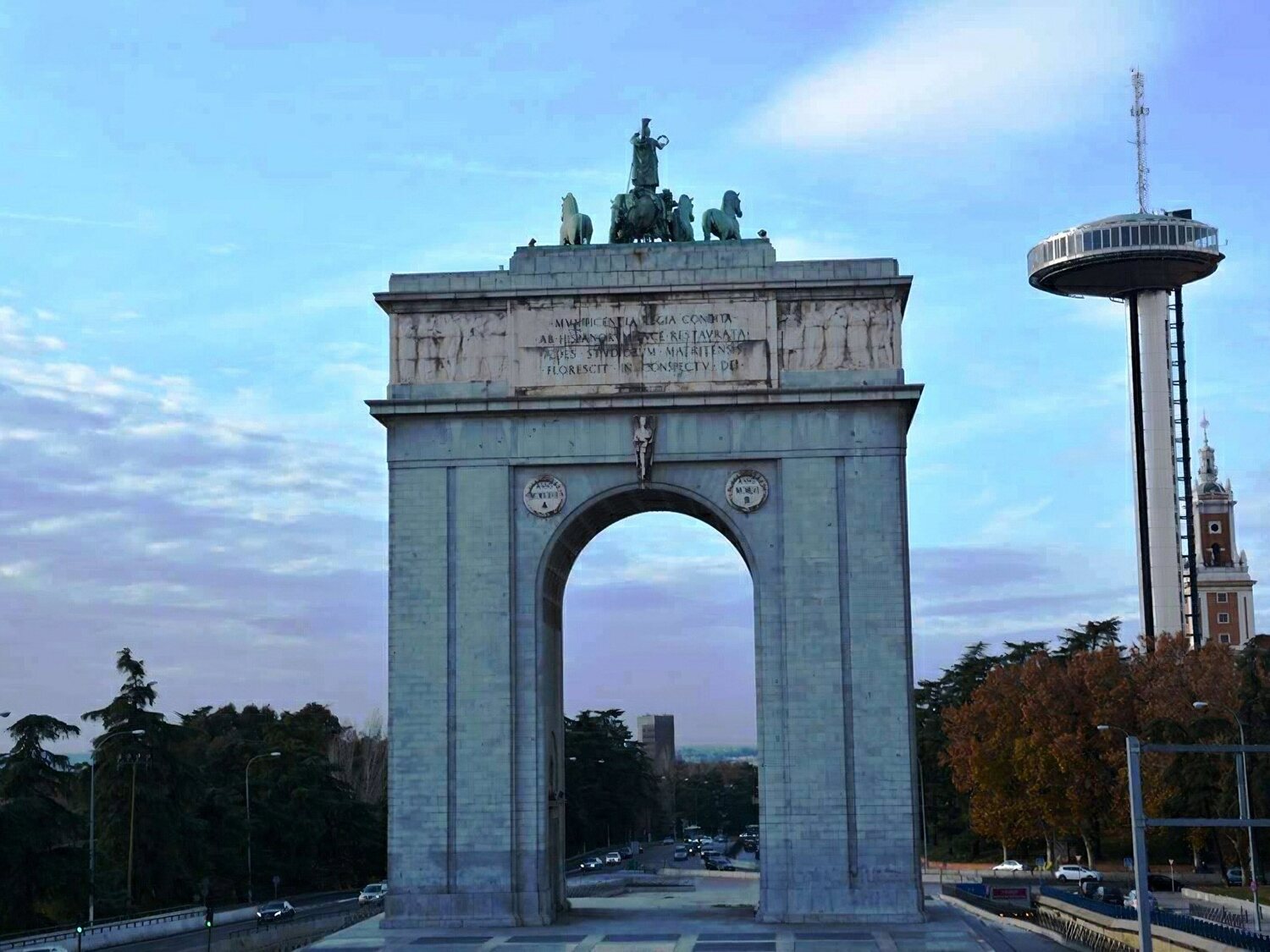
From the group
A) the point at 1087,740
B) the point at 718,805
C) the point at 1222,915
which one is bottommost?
the point at 718,805

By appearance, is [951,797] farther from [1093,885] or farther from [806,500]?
[806,500]

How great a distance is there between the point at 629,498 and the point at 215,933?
20.3 meters

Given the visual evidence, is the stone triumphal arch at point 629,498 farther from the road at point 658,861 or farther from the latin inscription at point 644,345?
the road at point 658,861

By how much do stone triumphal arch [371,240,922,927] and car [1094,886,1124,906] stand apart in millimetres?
20837

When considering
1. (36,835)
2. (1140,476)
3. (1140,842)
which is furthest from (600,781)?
(1140,842)

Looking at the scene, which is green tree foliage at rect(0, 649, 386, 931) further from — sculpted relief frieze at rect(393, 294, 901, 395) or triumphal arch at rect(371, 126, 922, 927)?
sculpted relief frieze at rect(393, 294, 901, 395)

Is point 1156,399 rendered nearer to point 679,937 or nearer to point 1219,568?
point 1219,568

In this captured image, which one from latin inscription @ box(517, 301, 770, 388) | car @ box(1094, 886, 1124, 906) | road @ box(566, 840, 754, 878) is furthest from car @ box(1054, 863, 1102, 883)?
latin inscription @ box(517, 301, 770, 388)

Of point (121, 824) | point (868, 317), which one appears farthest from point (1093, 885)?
point (121, 824)

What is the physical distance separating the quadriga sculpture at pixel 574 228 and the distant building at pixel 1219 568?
325ft

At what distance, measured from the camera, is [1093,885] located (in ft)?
205

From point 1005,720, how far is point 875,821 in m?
36.5

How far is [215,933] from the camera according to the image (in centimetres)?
5088

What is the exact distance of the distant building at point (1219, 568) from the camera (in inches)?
5177
